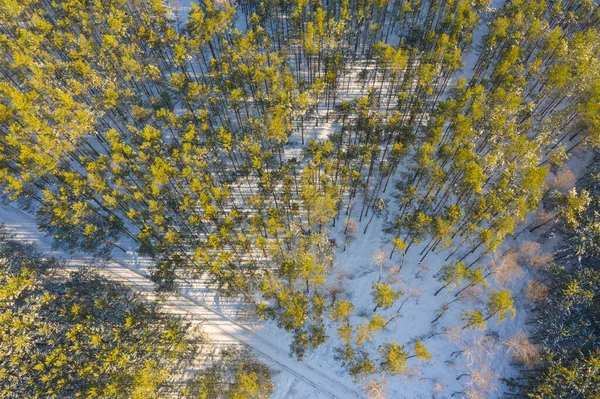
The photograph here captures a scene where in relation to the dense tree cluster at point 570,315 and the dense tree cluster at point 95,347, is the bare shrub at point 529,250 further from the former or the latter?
the dense tree cluster at point 95,347

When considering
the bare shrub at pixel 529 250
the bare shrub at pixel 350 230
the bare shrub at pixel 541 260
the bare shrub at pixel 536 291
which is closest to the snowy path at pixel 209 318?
the bare shrub at pixel 350 230

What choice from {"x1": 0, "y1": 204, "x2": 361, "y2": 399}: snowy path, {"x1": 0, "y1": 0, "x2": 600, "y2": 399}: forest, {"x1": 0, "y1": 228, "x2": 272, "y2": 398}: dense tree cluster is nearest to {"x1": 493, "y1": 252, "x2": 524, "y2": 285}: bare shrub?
{"x1": 0, "y1": 0, "x2": 600, "y2": 399}: forest

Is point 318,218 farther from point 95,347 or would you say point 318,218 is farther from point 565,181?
point 565,181

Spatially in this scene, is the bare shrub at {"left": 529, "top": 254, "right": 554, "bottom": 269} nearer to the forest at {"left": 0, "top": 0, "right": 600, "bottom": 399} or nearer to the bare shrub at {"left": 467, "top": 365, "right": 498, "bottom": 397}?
the forest at {"left": 0, "top": 0, "right": 600, "bottom": 399}

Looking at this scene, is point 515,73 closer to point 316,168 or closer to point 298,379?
point 316,168

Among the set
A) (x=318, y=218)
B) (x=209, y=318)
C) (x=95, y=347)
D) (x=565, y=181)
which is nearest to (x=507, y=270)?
(x=565, y=181)

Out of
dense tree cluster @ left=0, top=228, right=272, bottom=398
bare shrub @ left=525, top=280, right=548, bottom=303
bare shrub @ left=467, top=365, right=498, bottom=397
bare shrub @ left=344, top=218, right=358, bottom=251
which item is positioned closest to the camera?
dense tree cluster @ left=0, top=228, right=272, bottom=398
